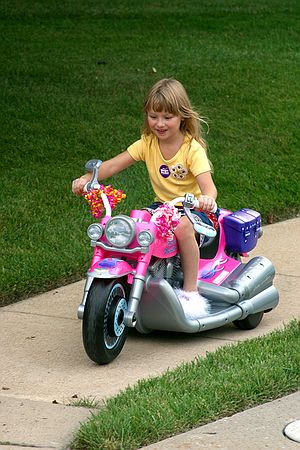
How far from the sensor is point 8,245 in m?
7.45

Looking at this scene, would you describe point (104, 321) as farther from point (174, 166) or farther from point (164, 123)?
point (164, 123)

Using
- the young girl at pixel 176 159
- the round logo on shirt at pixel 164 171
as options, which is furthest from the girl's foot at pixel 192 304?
the round logo on shirt at pixel 164 171

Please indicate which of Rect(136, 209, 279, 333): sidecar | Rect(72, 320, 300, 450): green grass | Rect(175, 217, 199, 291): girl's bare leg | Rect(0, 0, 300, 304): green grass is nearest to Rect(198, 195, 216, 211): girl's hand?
Rect(175, 217, 199, 291): girl's bare leg

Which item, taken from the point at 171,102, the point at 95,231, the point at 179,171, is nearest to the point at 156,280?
the point at 95,231

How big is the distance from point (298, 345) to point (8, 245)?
103 inches

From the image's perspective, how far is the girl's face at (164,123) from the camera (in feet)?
19.6

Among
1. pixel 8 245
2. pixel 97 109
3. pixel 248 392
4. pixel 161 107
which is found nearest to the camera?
pixel 248 392

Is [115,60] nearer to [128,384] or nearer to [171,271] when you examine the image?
[171,271]

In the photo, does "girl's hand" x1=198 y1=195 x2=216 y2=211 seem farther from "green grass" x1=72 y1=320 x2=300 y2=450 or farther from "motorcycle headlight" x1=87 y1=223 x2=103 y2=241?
"green grass" x1=72 y1=320 x2=300 y2=450

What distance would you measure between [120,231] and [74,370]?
2.40ft

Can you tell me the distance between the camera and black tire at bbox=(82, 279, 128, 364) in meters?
5.37

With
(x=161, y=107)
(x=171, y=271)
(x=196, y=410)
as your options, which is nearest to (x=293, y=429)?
(x=196, y=410)

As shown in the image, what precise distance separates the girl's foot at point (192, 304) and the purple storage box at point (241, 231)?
49 centimetres

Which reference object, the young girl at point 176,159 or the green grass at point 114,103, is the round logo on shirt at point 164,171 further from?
the green grass at point 114,103
